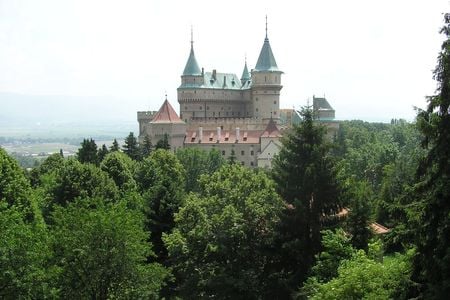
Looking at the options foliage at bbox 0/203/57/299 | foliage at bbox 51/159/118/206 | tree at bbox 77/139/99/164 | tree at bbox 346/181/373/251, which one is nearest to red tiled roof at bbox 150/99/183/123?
tree at bbox 77/139/99/164

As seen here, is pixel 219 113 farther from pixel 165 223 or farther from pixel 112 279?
pixel 112 279

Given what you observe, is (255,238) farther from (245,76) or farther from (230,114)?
(245,76)

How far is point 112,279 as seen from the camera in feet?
77.0

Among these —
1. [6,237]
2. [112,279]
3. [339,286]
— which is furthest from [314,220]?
[6,237]

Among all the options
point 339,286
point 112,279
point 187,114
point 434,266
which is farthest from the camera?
point 187,114

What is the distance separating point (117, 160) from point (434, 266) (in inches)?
1296

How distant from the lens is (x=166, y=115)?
9275 centimetres

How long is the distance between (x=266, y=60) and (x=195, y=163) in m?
35.4

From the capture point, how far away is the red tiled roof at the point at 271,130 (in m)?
93.6

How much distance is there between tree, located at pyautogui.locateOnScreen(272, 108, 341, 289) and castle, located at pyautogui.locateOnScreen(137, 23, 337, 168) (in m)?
64.0

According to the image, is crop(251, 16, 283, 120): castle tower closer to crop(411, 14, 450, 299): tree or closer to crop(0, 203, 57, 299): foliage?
crop(0, 203, 57, 299): foliage

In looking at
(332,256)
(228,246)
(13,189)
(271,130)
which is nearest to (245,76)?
(271,130)

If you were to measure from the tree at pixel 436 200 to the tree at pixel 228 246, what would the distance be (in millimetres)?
10360

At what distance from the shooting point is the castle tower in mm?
101500
